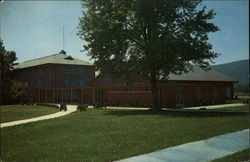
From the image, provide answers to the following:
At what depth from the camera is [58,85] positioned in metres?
50.2

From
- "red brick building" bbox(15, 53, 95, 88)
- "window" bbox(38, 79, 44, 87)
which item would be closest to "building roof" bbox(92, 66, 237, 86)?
"red brick building" bbox(15, 53, 95, 88)

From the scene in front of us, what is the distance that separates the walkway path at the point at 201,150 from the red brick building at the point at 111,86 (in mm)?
19657

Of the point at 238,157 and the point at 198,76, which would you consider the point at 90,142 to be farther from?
the point at 198,76

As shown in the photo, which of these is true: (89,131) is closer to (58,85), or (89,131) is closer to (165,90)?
(165,90)

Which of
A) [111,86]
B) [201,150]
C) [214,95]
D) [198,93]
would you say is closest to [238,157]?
[201,150]

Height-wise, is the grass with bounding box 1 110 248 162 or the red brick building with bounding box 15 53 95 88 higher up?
the red brick building with bounding box 15 53 95 88

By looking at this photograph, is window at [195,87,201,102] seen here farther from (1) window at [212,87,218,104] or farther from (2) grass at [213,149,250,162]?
(2) grass at [213,149,250,162]

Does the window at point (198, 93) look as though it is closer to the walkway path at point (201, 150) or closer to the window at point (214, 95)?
the window at point (214, 95)

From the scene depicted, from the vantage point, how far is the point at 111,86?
37.3 m

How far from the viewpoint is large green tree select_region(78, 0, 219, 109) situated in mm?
23497

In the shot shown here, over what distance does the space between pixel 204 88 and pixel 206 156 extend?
2919 centimetres

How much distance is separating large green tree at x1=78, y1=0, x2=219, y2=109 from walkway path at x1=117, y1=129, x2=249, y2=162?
42.8 feet

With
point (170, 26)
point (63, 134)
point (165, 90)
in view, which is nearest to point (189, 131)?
point (63, 134)

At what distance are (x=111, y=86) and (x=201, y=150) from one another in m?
29.1
